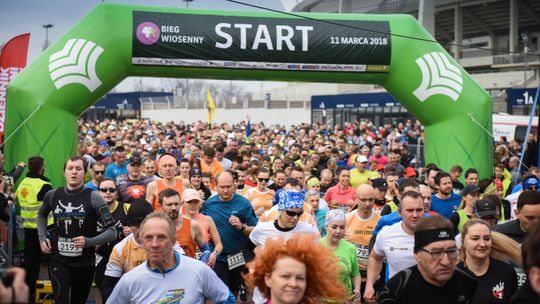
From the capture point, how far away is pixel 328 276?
3.63 meters

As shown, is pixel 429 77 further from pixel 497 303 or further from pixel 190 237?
pixel 497 303

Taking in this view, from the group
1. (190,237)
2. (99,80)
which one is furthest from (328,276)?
(99,80)

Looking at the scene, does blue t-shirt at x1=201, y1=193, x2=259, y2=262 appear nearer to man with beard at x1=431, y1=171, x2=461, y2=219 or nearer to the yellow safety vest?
the yellow safety vest

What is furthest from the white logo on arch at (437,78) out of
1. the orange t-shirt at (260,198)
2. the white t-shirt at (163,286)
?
the white t-shirt at (163,286)

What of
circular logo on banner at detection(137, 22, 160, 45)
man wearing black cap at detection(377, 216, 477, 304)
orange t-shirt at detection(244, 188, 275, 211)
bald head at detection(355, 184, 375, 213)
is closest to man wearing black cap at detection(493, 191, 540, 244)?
man wearing black cap at detection(377, 216, 477, 304)

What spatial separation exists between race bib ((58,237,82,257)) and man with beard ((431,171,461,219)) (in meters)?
4.42

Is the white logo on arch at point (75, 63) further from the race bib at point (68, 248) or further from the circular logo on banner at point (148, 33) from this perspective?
the race bib at point (68, 248)

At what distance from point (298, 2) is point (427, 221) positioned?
6546 cm

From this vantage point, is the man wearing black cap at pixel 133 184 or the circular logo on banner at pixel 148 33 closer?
the man wearing black cap at pixel 133 184

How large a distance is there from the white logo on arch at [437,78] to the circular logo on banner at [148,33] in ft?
16.0

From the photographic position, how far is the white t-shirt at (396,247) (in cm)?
584

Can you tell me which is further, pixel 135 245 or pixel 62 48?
pixel 62 48

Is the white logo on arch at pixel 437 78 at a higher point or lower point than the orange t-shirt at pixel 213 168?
higher

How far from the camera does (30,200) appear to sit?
894 cm
